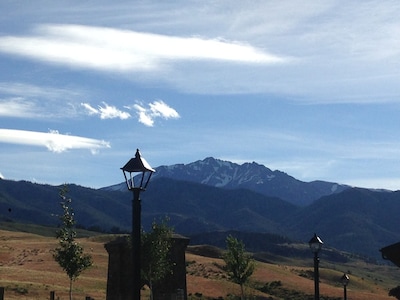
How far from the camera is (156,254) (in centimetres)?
5344

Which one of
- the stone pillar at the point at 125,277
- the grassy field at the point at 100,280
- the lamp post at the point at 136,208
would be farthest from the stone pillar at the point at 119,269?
the lamp post at the point at 136,208

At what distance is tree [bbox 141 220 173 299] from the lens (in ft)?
174

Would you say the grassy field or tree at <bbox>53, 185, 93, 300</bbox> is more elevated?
tree at <bbox>53, 185, 93, 300</bbox>

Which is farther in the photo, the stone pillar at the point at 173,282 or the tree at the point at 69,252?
the stone pillar at the point at 173,282

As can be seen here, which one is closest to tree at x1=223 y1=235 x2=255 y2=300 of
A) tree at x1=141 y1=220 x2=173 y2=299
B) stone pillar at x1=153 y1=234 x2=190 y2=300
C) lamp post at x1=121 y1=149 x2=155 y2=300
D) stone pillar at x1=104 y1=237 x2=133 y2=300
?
tree at x1=141 y1=220 x2=173 y2=299

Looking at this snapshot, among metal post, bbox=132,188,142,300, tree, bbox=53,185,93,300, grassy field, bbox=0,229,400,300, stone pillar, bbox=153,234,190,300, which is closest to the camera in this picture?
metal post, bbox=132,188,142,300

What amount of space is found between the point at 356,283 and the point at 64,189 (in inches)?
3987

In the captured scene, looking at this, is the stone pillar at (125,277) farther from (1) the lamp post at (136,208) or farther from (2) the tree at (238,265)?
(1) the lamp post at (136,208)

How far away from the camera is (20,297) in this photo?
60.5 metres

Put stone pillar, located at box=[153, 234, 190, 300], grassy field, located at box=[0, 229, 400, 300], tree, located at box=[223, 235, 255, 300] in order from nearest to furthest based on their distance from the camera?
1. stone pillar, located at box=[153, 234, 190, 300]
2. grassy field, located at box=[0, 229, 400, 300]
3. tree, located at box=[223, 235, 255, 300]

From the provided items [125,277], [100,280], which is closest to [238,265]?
[125,277]

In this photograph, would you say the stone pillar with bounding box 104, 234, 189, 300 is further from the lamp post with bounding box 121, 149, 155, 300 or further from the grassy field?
the lamp post with bounding box 121, 149, 155, 300

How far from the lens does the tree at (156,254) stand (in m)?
53.1

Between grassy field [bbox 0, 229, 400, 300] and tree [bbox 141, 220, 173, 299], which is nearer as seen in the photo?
tree [bbox 141, 220, 173, 299]
